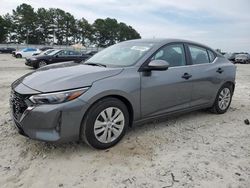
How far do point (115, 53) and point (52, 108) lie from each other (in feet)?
5.85

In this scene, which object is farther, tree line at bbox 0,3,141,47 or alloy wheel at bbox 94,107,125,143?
tree line at bbox 0,3,141,47

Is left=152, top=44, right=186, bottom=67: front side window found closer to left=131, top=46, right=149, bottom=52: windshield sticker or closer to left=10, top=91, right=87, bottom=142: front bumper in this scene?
left=131, top=46, right=149, bottom=52: windshield sticker

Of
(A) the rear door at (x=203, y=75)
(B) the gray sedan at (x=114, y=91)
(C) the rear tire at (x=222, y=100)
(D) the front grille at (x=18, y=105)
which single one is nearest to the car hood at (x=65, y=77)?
(B) the gray sedan at (x=114, y=91)

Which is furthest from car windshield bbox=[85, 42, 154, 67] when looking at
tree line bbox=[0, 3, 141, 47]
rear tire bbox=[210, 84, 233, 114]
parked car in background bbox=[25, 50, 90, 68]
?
tree line bbox=[0, 3, 141, 47]

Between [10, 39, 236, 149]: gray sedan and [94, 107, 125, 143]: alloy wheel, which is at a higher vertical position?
[10, 39, 236, 149]: gray sedan

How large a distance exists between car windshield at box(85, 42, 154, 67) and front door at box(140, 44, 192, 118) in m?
0.24

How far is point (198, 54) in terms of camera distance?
527 centimetres

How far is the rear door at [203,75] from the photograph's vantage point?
5020 mm

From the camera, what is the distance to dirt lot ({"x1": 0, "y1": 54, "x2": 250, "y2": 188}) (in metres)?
3.14

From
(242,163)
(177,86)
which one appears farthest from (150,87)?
(242,163)

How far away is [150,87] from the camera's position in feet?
13.8

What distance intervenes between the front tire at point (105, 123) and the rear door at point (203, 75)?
1.63 m

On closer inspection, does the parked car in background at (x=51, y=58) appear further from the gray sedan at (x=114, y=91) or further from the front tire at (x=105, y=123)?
the front tire at (x=105, y=123)

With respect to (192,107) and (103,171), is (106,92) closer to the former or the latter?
(103,171)
